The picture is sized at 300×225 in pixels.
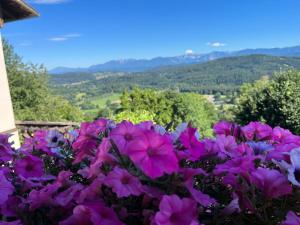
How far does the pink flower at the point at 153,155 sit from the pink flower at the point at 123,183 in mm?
38

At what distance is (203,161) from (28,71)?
106 ft

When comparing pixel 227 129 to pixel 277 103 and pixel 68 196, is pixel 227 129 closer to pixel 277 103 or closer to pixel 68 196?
pixel 68 196

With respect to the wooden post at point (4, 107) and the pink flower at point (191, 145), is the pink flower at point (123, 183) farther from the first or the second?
the wooden post at point (4, 107)

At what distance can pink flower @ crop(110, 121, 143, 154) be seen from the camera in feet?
3.57

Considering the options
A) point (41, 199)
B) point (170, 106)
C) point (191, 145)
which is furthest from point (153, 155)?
point (170, 106)

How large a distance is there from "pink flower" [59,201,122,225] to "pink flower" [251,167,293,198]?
0.35 m

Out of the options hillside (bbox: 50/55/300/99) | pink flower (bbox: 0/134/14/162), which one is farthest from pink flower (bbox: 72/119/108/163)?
hillside (bbox: 50/55/300/99)

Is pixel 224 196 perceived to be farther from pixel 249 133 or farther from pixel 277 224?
pixel 249 133

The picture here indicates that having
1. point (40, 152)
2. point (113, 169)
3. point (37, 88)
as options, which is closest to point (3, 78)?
point (40, 152)

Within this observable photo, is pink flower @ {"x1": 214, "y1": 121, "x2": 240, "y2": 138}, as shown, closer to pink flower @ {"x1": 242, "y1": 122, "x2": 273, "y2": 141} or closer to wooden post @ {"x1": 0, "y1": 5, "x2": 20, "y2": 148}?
pink flower @ {"x1": 242, "y1": 122, "x2": 273, "y2": 141}

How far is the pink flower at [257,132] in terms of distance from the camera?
1565 millimetres

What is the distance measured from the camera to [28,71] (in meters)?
32.0

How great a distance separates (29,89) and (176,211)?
31709 mm

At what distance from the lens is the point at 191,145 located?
1.20 m
